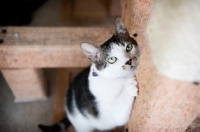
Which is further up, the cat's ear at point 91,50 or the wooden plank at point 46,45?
the cat's ear at point 91,50

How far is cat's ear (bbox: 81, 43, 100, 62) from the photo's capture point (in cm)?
80

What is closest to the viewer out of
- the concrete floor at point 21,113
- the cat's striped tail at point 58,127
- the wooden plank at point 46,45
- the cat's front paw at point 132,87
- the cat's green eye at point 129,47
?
the cat's front paw at point 132,87

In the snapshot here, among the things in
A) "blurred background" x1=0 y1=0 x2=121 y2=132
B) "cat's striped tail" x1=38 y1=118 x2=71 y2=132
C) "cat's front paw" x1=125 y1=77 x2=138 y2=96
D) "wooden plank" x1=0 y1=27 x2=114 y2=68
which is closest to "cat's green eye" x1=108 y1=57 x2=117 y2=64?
"cat's front paw" x1=125 y1=77 x2=138 y2=96

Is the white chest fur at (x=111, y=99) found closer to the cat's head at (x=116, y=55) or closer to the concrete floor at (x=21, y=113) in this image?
the cat's head at (x=116, y=55)

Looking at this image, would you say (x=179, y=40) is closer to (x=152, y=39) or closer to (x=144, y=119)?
(x=152, y=39)

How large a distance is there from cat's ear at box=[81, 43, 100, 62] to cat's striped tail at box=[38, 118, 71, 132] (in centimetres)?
49

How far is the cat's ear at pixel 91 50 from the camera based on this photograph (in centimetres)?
80

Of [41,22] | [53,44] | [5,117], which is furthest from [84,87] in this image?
[41,22]

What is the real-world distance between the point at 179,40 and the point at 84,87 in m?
0.60

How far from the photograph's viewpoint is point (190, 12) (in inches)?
17.1

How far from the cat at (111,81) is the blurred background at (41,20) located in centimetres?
39

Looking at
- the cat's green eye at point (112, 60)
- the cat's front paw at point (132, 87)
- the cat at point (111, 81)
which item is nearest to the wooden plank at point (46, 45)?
the cat at point (111, 81)

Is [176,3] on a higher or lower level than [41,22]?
higher

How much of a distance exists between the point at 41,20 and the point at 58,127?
2.50ft
